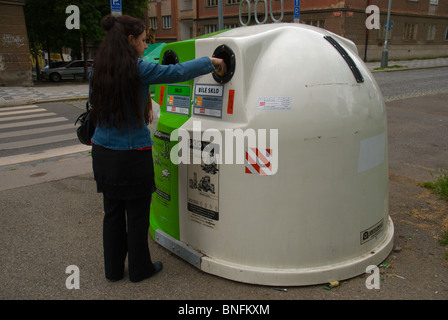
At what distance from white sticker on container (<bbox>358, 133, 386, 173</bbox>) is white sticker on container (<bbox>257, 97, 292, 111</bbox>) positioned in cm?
59

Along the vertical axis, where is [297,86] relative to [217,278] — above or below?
above

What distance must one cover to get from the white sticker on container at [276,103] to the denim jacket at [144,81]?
407 millimetres

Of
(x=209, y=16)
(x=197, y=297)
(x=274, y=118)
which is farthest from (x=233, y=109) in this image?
(x=209, y=16)

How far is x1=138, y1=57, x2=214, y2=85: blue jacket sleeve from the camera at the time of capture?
2.38m

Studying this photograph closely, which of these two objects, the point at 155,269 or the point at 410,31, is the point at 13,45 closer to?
Result: the point at 155,269

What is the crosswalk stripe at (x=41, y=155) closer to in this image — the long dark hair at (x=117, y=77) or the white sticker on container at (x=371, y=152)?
the long dark hair at (x=117, y=77)

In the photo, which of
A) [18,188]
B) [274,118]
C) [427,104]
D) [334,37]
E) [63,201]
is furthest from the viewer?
[427,104]

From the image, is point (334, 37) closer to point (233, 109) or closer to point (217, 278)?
point (233, 109)

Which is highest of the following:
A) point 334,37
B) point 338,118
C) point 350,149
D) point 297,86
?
point 334,37

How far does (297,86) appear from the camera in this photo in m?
2.49

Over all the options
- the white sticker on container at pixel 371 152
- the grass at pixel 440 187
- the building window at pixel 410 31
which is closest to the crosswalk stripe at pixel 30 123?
the grass at pixel 440 187

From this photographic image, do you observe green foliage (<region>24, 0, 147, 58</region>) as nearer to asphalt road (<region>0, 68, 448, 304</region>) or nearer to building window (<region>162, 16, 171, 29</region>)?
asphalt road (<region>0, 68, 448, 304</region>)

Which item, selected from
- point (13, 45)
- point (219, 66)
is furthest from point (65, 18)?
point (219, 66)

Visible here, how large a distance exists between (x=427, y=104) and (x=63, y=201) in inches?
381
